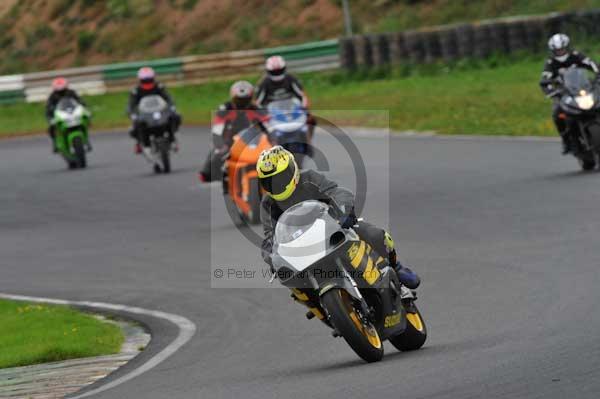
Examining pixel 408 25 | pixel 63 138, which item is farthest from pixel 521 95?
pixel 408 25

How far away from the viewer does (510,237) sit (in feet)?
46.5

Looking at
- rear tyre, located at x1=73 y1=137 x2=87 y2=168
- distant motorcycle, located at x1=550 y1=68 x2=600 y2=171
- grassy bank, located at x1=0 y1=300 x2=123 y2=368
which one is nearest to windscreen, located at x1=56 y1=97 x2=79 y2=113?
rear tyre, located at x1=73 y1=137 x2=87 y2=168

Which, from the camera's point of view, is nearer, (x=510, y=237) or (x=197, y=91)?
(x=510, y=237)

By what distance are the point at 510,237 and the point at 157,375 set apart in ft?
18.8

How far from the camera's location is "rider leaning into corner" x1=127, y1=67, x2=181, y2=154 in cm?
2434

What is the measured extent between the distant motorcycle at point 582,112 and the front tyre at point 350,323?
9.76 meters

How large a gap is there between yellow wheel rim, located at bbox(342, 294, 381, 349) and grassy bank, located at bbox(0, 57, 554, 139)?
15.5 m

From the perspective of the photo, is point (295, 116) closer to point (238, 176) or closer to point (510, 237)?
point (238, 176)

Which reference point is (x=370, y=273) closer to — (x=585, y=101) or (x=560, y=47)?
(x=585, y=101)

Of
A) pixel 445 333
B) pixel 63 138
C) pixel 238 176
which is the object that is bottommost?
pixel 63 138

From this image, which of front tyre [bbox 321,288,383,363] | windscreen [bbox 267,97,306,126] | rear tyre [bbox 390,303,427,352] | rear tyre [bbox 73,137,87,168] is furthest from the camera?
rear tyre [bbox 73,137,87,168]

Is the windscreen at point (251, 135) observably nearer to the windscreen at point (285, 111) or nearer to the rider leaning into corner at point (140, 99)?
the windscreen at point (285, 111)

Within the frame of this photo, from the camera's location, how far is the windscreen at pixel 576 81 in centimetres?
1816

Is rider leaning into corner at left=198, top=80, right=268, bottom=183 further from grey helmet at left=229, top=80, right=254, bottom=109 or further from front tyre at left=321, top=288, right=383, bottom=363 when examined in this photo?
front tyre at left=321, top=288, right=383, bottom=363
